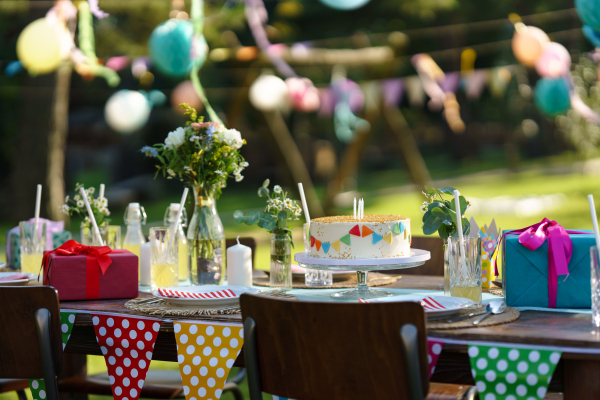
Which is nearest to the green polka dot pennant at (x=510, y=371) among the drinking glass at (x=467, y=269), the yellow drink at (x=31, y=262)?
the drinking glass at (x=467, y=269)

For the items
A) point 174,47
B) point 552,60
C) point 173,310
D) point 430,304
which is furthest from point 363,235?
point 552,60

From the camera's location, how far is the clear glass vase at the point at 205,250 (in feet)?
6.93

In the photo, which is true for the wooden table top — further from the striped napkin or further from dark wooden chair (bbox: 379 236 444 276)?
dark wooden chair (bbox: 379 236 444 276)

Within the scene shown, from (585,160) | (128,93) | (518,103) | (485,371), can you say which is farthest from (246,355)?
(518,103)

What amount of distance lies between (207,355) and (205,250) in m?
0.56

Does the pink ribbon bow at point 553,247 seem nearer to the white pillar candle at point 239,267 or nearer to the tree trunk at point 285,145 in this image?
the white pillar candle at point 239,267

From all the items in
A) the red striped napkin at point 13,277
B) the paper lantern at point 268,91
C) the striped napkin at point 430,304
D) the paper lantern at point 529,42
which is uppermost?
the paper lantern at point 529,42

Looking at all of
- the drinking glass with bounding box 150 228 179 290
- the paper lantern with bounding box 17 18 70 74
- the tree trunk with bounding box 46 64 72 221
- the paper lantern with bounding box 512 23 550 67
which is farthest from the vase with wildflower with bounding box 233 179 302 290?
the tree trunk with bounding box 46 64 72 221

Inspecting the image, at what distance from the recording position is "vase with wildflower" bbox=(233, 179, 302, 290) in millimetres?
2016

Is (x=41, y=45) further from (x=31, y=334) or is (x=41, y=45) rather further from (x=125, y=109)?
(x=31, y=334)

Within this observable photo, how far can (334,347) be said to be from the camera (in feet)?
4.28

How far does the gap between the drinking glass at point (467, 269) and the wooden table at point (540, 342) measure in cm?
14

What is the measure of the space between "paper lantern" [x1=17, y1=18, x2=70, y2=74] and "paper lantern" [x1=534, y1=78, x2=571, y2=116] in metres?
3.93

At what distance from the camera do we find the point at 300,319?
132cm
